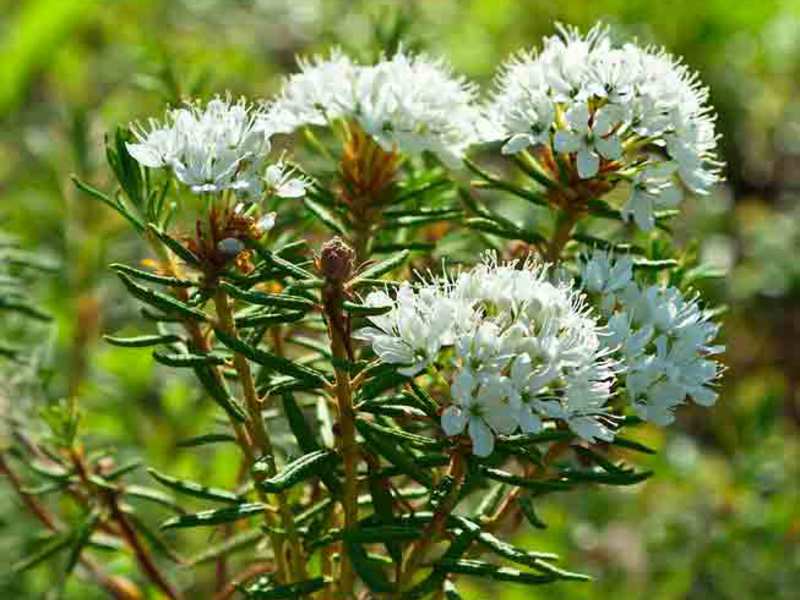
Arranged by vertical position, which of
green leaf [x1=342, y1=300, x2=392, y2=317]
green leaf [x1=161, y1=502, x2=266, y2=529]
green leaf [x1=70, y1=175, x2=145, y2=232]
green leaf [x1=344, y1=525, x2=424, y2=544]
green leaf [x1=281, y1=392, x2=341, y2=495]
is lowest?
green leaf [x1=344, y1=525, x2=424, y2=544]

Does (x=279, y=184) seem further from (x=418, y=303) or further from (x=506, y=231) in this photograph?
(x=506, y=231)

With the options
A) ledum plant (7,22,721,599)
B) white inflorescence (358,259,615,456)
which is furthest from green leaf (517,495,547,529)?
white inflorescence (358,259,615,456)

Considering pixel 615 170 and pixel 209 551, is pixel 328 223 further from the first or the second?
pixel 209 551

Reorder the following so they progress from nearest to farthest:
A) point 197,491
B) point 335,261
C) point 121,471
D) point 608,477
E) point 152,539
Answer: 1. point 335,261
2. point 608,477
3. point 197,491
4. point 121,471
5. point 152,539

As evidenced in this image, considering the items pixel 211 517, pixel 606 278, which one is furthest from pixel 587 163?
pixel 211 517

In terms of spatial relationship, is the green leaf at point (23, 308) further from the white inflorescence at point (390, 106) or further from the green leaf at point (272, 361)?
the green leaf at point (272, 361)

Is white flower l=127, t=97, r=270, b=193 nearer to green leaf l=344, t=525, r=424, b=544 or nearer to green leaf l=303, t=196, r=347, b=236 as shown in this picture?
green leaf l=303, t=196, r=347, b=236

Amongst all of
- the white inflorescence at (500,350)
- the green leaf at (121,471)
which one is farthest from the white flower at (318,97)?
the green leaf at (121,471)
